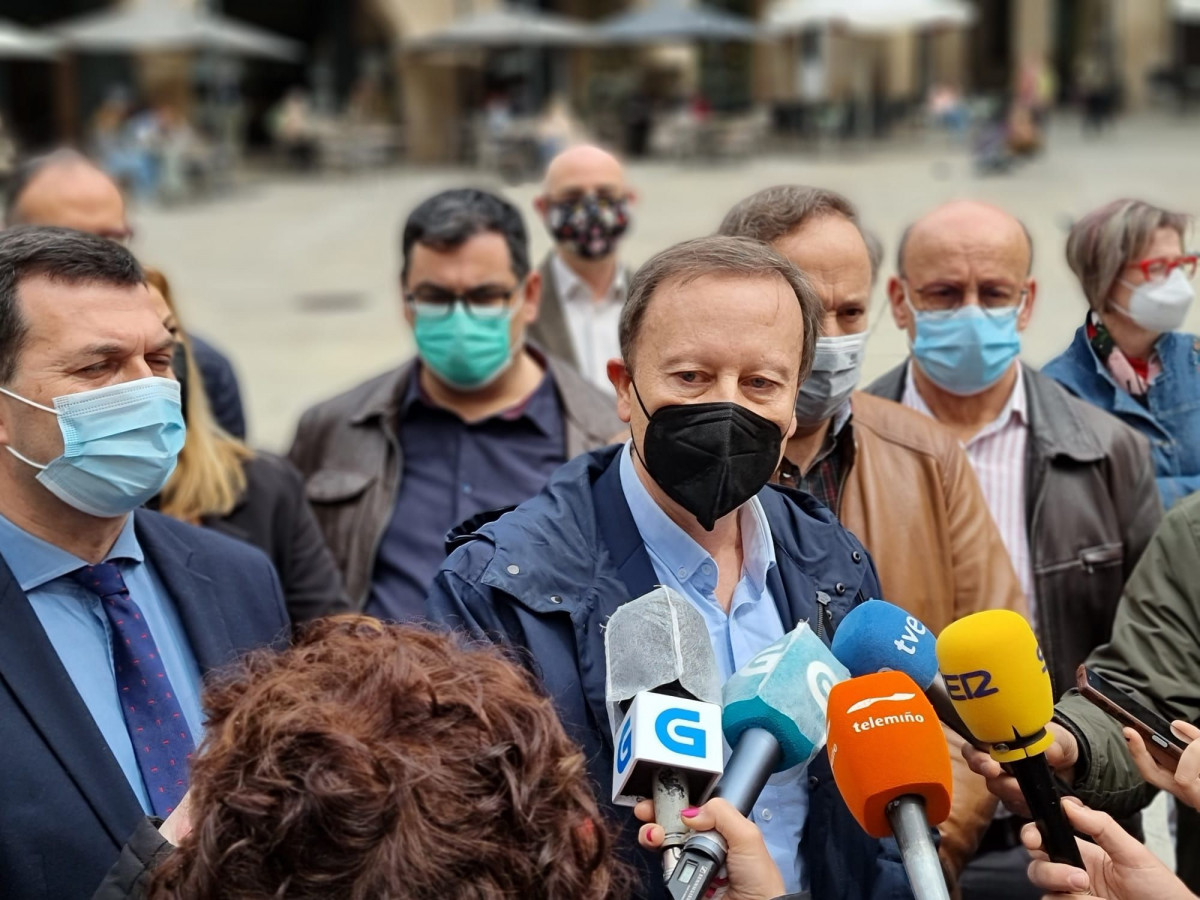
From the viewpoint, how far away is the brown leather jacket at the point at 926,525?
3.34 metres

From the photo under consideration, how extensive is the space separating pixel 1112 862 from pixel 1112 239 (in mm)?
2201

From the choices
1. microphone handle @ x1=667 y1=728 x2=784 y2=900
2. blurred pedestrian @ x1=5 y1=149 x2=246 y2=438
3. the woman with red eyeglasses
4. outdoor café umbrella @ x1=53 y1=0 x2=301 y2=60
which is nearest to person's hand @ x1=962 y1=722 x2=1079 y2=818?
microphone handle @ x1=667 y1=728 x2=784 y2=900

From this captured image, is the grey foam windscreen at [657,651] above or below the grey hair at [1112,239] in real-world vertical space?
below

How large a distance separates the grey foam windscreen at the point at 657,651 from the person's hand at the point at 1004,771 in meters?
0.56

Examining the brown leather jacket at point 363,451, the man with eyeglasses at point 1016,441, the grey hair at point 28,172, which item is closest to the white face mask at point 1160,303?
the man with eyeglasses at point 1016,441

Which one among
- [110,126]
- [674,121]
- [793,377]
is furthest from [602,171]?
[674,121]

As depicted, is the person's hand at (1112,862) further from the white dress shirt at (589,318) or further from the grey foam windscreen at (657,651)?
the white dress shirt at (589,318)

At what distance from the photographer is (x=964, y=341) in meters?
3.94

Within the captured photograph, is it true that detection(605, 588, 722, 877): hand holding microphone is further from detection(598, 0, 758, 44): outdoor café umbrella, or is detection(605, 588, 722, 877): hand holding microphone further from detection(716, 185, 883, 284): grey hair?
detection(598, 0, 758, 44): outdoor café umbrella

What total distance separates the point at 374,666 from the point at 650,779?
430mm

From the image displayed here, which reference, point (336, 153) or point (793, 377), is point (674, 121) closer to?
point (336, 153)

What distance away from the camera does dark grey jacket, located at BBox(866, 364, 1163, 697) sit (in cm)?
374

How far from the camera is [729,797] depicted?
196 cm

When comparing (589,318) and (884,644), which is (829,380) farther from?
(589,318)
